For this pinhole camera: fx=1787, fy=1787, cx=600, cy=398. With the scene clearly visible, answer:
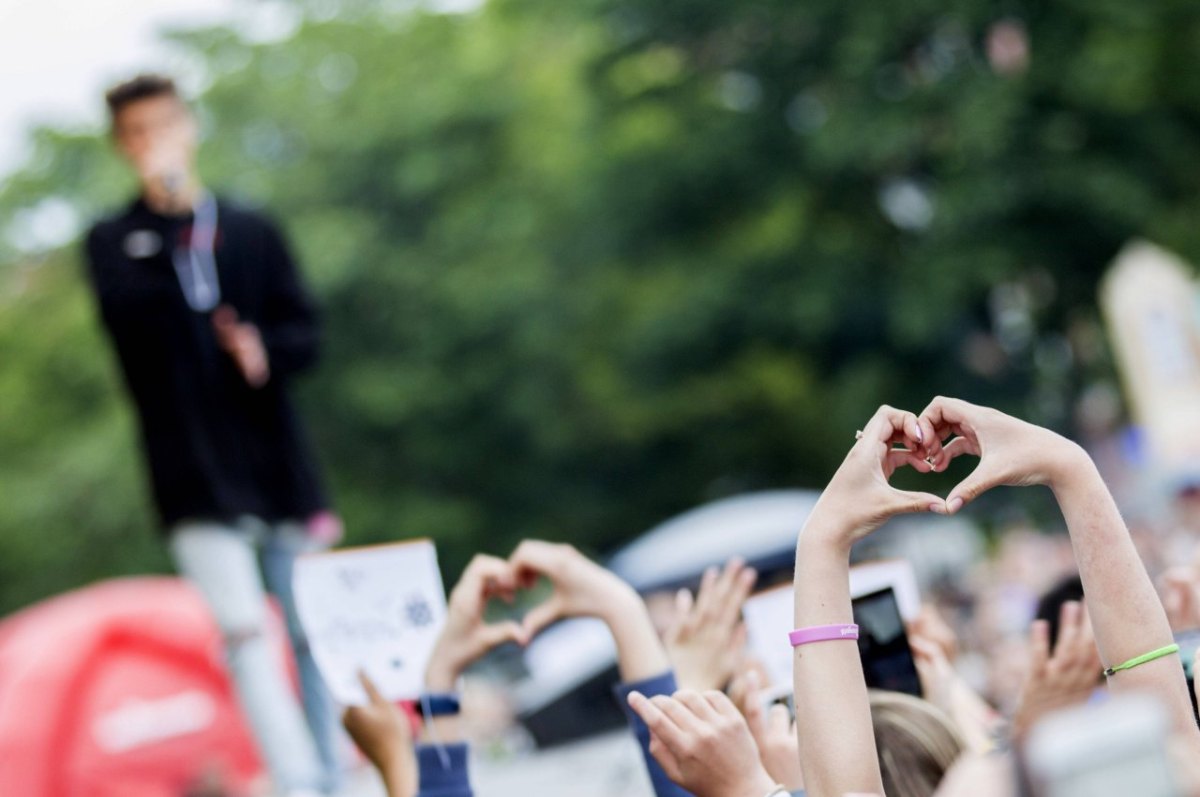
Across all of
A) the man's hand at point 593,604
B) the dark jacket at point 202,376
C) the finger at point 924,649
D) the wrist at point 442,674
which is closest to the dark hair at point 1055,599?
the finger at point 924,649

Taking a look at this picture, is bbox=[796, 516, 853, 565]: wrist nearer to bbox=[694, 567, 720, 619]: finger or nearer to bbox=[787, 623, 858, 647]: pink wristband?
bbox=[787, 623, 858, 647]: pink wristband

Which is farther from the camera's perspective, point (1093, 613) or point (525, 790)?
point (525, 790)

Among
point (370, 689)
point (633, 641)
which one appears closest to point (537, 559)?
point (633, 641)

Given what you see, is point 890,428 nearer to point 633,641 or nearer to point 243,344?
point 633,641

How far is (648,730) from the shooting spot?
2.73 m

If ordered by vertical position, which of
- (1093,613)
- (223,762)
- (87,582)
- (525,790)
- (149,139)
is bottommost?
(87,582)

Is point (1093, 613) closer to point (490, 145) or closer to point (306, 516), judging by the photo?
point (306, 516)

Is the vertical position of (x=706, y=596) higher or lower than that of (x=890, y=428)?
lower

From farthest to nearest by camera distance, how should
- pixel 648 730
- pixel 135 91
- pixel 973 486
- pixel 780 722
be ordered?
pixel 135 91 → pixel 780 722 → pixel 648 730 → pixel 973 486

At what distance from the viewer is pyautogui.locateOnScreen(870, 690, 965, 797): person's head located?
8.41 ft

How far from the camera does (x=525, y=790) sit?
18.0ft

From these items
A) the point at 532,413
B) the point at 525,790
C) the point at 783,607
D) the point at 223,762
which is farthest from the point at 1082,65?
the point at 783,607

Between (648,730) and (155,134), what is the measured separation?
8.02ft

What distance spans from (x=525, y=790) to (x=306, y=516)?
1283mm
